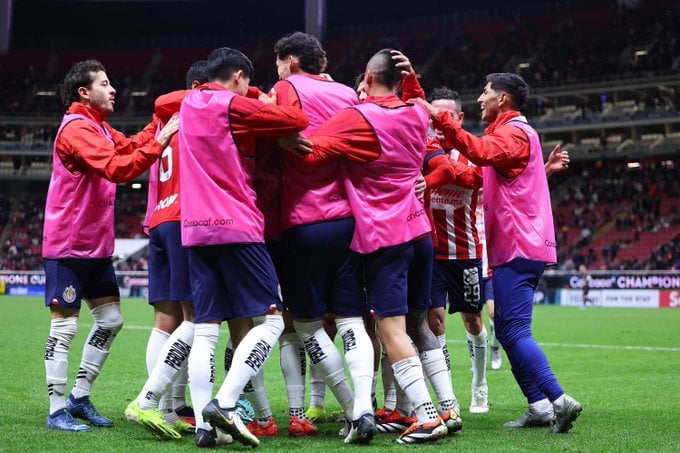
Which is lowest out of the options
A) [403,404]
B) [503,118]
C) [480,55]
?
[403,404]

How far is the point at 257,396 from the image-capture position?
6.33m

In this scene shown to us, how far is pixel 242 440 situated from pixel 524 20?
53.0m

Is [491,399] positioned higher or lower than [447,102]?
lower

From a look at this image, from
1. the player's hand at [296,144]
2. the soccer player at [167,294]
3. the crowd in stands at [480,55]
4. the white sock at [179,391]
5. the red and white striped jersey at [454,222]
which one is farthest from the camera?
the crowd in stands at [480,55]

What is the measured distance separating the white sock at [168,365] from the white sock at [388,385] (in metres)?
1.92

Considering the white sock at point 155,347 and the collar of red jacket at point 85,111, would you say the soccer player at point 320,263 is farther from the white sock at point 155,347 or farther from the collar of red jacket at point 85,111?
the collar of red jacket at point 85,111

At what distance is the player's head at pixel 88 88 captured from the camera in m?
7.02

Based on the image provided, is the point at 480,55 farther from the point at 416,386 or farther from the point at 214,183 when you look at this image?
the point at 214,183

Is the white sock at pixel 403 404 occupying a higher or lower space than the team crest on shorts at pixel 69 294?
lower

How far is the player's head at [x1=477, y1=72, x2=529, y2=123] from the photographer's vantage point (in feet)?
23.5

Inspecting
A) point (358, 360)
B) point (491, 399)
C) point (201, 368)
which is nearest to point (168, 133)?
point (201, 368)

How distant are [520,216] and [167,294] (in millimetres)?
2838

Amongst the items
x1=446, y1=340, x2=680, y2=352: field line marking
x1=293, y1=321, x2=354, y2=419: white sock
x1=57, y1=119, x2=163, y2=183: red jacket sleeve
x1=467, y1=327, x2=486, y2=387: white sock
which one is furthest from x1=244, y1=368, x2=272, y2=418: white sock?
x1=446, y1=340, x2=680, y2=352: field line marking

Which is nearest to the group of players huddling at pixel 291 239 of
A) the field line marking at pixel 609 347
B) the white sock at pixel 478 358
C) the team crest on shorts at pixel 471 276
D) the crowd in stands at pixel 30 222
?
the team crest on shorts at pixel 471 276
